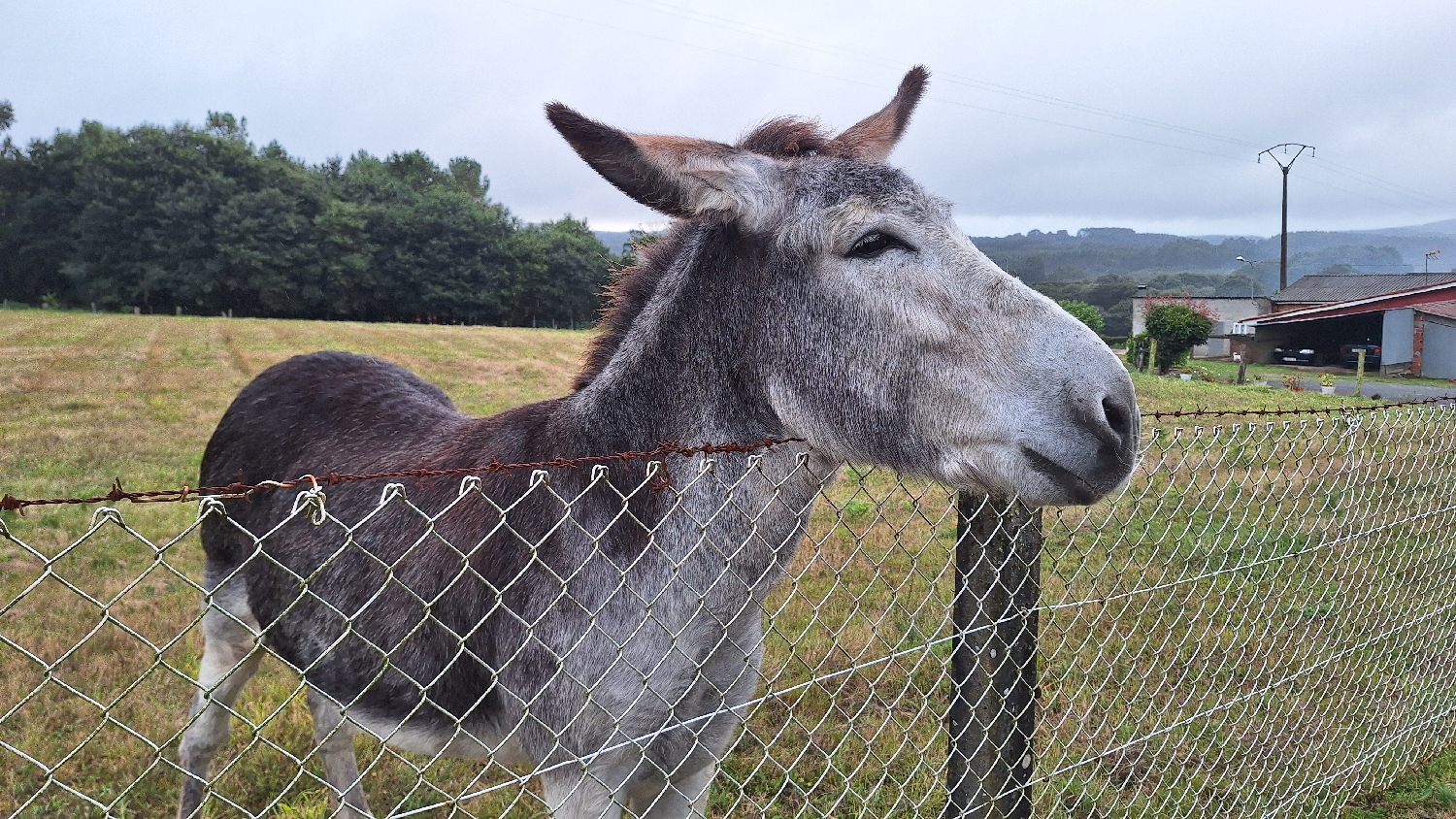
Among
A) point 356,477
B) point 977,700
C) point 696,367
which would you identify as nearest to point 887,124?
point 696,367

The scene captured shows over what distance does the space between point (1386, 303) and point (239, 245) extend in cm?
6324

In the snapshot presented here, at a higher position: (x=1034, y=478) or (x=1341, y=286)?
(x=1034, y=478)

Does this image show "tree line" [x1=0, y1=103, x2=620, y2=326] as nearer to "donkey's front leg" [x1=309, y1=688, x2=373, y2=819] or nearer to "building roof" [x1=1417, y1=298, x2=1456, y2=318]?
"building roof" [x1=1417, y1=298, x2=1456, y2=318]

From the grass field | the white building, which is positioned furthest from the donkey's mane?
the white building

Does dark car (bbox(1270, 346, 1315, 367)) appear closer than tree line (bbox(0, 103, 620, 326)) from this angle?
Yes

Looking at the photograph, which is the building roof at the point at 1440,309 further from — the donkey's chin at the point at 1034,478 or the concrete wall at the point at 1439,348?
the donkey's chin at the point at 1034,478

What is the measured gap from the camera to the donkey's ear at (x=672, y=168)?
2080mm

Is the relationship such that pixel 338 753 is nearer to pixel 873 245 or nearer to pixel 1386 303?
pixel 873 245

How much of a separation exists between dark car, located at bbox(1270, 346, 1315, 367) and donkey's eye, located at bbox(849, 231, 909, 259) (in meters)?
39.3

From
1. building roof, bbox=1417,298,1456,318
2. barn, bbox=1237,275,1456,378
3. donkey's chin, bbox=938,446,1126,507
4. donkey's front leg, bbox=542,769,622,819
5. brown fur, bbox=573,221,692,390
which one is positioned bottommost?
barn, bbox=1237,275,1456,378

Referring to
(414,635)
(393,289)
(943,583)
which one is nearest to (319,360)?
(414,635)

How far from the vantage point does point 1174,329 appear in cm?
2792

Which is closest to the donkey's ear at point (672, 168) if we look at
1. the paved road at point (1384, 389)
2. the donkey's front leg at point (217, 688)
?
the donkey's front leg at point (217, 688)

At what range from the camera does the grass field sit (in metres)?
3.64
